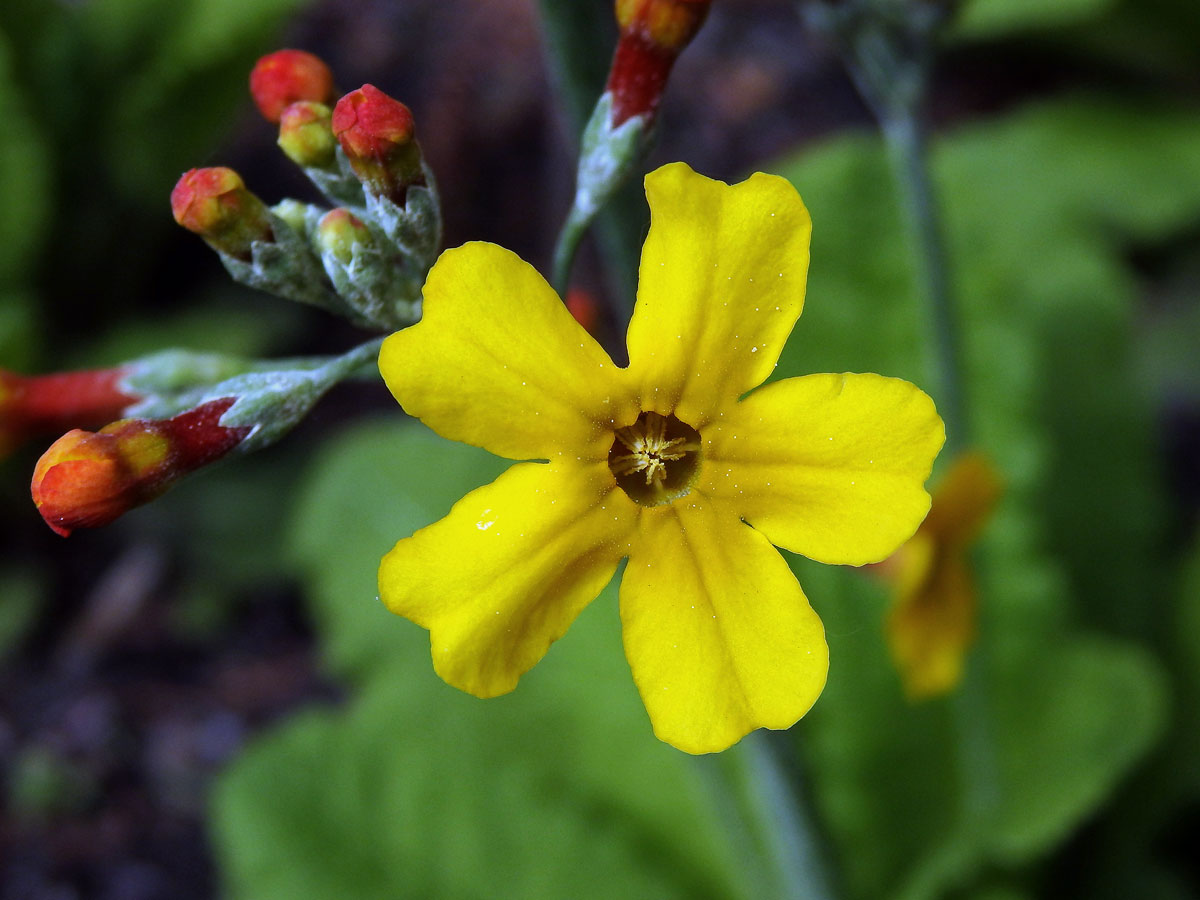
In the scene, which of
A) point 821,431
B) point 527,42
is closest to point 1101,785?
point 821,431

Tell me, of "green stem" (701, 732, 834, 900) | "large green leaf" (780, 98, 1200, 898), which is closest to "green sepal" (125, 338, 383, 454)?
"green stem" (701, 732, 834, 900)

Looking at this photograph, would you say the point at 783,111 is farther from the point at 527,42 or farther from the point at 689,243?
the point at 689,243

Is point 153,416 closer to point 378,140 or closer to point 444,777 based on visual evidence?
point 378,140

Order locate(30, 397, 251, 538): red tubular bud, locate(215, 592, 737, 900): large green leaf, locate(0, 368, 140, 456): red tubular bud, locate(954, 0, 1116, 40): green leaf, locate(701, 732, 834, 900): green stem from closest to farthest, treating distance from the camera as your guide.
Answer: locate(30, 397, 251, 538): red tubular bud < locate(0, 368, 140, 456): red tubular bud < locate(701, 732, 834, 900): green stem < locate(215, 592, 737, 900): large green leaf < locate(954, 0, 1116, 40): green leaf

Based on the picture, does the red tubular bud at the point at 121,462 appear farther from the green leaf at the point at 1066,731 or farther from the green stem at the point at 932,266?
the green leaf at the point at 1066,731

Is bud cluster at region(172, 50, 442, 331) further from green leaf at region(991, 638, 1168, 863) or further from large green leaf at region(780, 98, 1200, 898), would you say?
green leaf at region(991, 638, 1168, 863)
